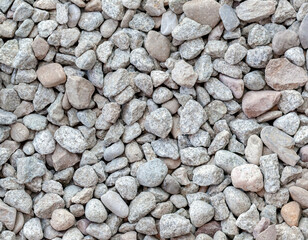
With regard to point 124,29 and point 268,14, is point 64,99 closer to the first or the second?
point 124,29

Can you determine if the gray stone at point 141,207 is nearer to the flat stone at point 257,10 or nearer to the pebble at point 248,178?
the pebble at point 248,178

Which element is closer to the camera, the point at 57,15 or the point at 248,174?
the point at 248,174

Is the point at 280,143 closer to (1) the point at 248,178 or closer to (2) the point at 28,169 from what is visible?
(1) the point at 248,178

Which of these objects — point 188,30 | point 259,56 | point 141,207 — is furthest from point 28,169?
point 259,56

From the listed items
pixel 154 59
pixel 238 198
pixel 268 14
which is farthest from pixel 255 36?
pixel 238 198

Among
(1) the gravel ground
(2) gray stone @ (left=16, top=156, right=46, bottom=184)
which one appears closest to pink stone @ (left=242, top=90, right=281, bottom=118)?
(1) the gravel ground

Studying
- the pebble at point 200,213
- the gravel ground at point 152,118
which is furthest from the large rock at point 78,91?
the pebble at point 200,213
